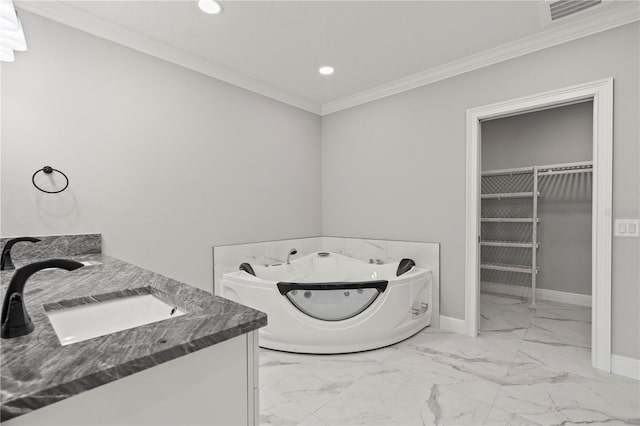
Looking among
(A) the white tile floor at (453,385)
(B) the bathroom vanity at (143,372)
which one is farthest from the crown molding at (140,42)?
(A) the white tile floor at (453,385)

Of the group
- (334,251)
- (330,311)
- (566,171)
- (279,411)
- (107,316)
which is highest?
(566,171)

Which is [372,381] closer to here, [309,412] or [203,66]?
[309,412]

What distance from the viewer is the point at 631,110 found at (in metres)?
2.17

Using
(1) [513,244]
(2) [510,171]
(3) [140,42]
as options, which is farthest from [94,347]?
(2) [510,171]

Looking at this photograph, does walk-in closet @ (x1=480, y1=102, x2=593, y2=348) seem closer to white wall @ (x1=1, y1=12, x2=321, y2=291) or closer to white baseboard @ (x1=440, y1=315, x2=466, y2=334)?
white baseboard @ (x1=440, y1=315, x2=466, y2=334)

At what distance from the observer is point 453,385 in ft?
6.84

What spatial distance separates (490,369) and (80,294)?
99.6 inches

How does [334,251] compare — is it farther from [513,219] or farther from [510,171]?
[510,171]

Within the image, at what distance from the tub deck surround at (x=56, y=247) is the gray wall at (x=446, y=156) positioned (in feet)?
8.29

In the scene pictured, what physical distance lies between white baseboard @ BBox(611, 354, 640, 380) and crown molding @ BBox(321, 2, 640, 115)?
7.58 ft

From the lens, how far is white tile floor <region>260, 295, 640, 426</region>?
5.85ft

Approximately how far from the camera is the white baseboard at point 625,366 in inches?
84.6

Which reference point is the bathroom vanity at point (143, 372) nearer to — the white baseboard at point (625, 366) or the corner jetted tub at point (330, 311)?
the corner jetted tub at point (330, 311)

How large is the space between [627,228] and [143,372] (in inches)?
114
